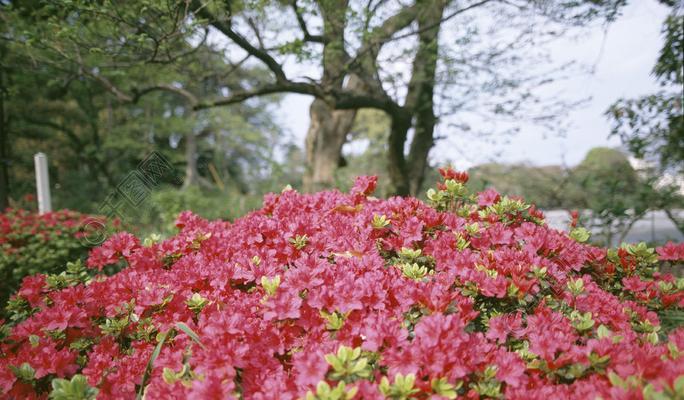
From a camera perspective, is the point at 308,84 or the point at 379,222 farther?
the point at 308,84

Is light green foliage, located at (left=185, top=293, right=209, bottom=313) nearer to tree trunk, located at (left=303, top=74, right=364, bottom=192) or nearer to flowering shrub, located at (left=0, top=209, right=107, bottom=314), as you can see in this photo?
flowering shrub, located at (left=0, top=209, right=107, bottom=314)

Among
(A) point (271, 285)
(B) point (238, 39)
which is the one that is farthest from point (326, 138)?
(A) point (271, 285)

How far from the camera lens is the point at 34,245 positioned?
4.23m

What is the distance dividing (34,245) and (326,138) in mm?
5354

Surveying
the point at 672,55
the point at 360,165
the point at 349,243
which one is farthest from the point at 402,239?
the point at 360,165

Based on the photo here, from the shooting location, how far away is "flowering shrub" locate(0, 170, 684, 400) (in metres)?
1.04

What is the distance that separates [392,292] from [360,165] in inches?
667

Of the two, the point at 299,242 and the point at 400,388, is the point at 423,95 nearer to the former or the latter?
the point at 299,242

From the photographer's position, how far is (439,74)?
6.35 meters

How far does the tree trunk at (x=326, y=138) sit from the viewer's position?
8.21m

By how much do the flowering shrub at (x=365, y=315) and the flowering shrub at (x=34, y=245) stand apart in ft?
8.79

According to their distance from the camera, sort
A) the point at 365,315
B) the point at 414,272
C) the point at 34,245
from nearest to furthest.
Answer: the point at 365,315 → the point at 414,272 → the point at 34,245

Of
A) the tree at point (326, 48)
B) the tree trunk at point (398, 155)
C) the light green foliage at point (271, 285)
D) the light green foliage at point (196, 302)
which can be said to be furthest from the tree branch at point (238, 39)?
the light green foliage at point (271, 285)

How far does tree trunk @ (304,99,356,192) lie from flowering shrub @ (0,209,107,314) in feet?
14.7
